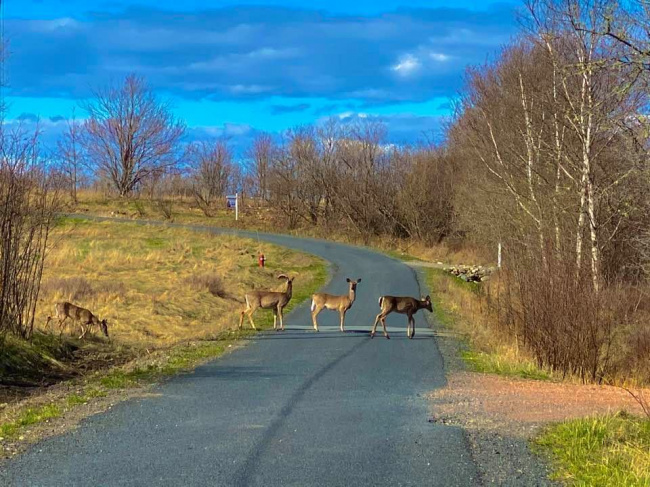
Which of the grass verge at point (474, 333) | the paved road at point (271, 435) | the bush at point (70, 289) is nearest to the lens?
the paved road at point (271, 435)

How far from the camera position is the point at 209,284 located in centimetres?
2966

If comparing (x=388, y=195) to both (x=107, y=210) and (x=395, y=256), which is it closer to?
(x=395, y=256)

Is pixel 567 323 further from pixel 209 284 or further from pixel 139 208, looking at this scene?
pixel 139 208

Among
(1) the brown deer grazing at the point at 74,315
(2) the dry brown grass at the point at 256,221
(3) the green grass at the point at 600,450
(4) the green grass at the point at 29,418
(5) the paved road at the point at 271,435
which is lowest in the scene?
(4) the green grass at the point at 29,418

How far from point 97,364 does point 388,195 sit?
49682 millimetres

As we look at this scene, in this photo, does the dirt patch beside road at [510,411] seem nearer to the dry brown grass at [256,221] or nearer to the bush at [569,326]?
the bush at [569,326]

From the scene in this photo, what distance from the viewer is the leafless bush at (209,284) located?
29.1 m

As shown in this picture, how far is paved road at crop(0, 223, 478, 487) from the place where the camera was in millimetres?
6520

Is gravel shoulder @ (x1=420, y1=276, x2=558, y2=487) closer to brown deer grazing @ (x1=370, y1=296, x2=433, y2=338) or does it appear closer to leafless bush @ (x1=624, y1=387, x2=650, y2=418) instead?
leafless bush @ (x1=624, y1=387, x2=650, y2=418)

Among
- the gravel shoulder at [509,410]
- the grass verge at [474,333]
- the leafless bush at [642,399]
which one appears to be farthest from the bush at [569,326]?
the leafless bush at [642,399]

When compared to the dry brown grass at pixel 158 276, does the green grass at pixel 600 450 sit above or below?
below

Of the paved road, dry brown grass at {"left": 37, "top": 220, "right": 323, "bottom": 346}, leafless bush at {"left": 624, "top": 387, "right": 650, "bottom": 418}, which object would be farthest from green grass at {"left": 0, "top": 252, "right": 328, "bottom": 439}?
leafless bush at {"left": 624, "top": 387, "right": 650, "bottom": 418}

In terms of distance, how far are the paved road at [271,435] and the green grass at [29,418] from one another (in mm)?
595

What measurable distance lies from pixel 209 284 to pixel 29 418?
68.3 ft
